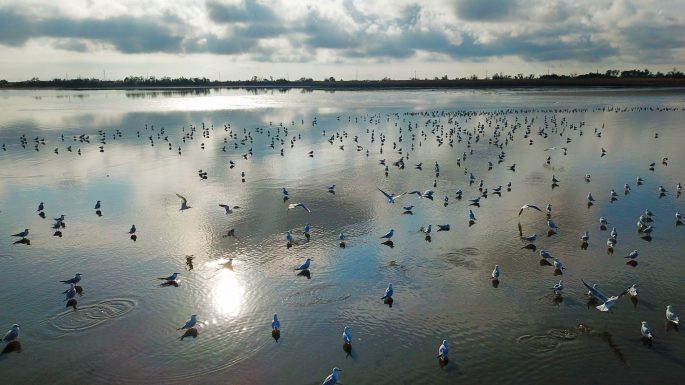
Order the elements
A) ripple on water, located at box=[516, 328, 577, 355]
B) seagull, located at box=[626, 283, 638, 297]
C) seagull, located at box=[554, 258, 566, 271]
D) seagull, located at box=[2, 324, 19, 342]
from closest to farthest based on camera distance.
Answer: ripple on water, located at box=[516, 328, 577, 355] → seagull, located at box=[2, 324, 19, 342] → seagull, located at box=[626, 283, 638, 297] → seagull, located at box=[554, 258, 566, 271]

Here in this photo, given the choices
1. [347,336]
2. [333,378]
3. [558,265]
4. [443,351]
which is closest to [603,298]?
[558,265]

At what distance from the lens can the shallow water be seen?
53.1 ft

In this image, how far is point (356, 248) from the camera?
25.4 metres

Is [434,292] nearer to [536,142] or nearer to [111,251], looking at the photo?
[111,251]

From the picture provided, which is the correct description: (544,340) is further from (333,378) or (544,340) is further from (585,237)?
(585,237)

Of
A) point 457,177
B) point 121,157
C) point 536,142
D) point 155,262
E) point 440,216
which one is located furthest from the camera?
point 536,142

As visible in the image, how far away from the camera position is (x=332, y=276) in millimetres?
22219

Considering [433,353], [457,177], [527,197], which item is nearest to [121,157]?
[457,177]

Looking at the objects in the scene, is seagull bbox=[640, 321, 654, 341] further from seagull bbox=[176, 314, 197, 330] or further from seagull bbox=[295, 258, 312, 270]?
seagull bbox=[176, 314, 197, 330]

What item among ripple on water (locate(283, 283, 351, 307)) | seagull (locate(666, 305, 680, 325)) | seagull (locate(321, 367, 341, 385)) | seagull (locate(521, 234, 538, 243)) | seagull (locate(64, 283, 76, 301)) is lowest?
seagull (locate(321, 367, 341, 385))

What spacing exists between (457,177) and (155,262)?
2553 cm

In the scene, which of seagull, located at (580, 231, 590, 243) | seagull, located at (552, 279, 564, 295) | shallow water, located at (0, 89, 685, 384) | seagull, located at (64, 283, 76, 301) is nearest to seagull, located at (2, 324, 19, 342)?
shallow water, located at (0, 89, 685, 384)

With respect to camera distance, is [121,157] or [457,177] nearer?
[457,177]

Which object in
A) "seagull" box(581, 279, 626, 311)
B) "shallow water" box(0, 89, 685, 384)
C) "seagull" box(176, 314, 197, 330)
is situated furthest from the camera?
"seagull" box(581, 279, 626, 311)
